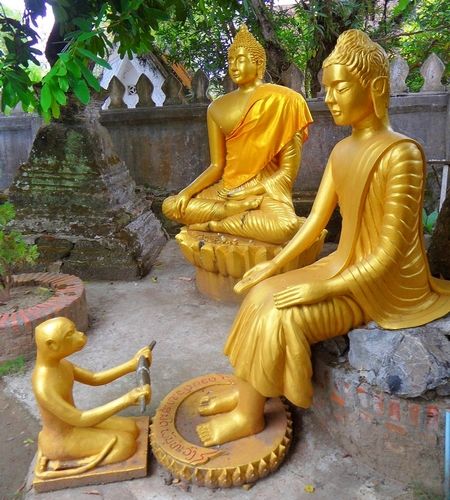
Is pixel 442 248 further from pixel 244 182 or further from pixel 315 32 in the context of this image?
pixel 315 32

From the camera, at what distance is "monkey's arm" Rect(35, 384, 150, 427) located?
6.35ft

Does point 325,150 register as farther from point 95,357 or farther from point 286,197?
point 95,357

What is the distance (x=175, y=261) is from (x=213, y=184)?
45.0 inches

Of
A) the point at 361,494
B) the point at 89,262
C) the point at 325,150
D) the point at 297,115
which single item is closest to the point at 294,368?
the point at 361,494

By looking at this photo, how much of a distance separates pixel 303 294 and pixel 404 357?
47cm

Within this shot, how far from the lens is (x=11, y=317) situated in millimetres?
3205

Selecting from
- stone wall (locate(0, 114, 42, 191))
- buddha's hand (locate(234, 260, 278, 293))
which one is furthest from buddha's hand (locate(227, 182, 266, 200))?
stone wall (locate(0, 114, 42, 191))

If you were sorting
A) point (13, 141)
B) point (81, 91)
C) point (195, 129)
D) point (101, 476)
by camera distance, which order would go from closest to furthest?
point (101, 476), point (81, 91), point (195, 129), point (13, 141)

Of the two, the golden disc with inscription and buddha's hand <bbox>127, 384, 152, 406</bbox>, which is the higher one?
buddha's hand <bbox>127, 384, 152, 406</bbox>

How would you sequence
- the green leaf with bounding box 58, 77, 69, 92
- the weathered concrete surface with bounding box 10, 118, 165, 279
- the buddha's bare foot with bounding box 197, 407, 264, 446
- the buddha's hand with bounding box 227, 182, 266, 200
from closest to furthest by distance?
the buddha's bare foot with bounding box 197, 407, 264, 446 → the green leaf with bounding box 58, 77, 69, 92 → the buddha's hand with bounding box 227, 182, 266, 200 → the weathered concrete surface with bounding box 10, 118, 165, 279

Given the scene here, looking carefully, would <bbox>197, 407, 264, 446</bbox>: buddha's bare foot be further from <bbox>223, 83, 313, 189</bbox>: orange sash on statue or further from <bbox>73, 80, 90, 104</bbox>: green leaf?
<bbox>223, 83, 313, 189</bbox>: orange sash on statue

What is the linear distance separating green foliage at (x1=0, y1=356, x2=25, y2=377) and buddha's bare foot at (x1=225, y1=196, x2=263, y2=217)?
1.90m

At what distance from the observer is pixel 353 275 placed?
1.98 meters

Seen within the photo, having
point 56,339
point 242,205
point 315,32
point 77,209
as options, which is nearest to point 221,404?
point 56,339
